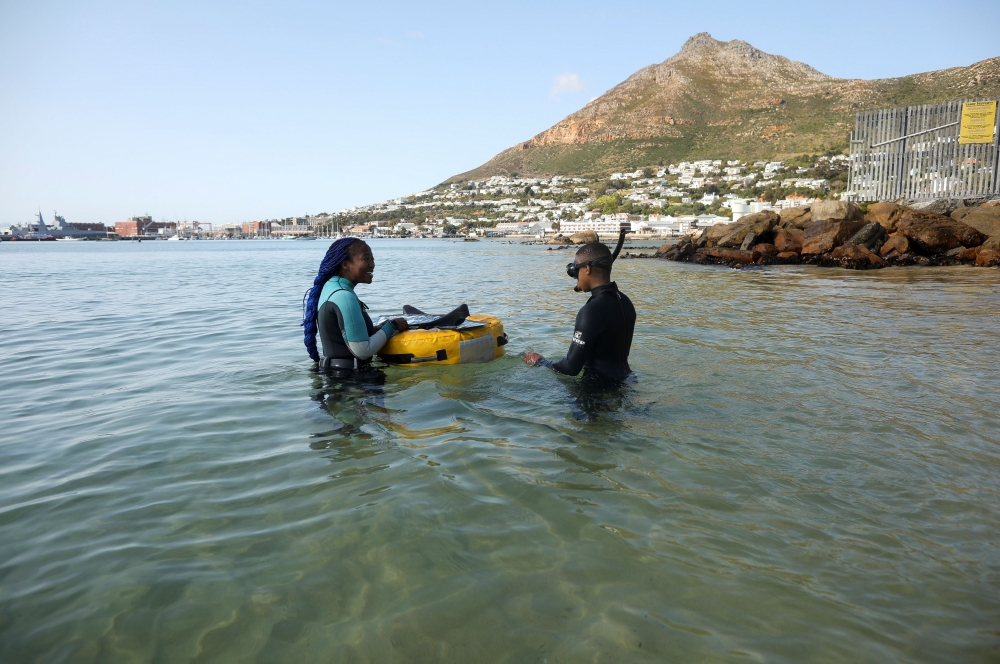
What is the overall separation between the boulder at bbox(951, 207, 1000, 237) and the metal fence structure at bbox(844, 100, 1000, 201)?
11.3ft

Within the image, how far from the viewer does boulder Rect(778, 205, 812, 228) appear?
29312 millimetres

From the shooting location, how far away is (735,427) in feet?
16.8

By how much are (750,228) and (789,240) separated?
8.64 feet

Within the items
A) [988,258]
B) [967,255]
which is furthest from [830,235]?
[988,258]

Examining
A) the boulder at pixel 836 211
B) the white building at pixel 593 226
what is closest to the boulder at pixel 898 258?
the boulder at pixel 836 211

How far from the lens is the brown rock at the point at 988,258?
20.2 m

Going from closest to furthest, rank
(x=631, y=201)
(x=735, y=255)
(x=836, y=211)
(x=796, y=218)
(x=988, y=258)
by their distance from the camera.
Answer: (x=988, y=258) < (x=836, y=211) < (x=735, y=255) < (x=796, y=218) < (x=631, y=201)

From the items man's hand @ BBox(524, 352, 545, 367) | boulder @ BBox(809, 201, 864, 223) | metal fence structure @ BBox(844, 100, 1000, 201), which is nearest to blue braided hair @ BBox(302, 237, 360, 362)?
man's hand @ BBox(524, 352, 545, 367)

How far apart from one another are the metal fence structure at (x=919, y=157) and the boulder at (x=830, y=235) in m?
5.16

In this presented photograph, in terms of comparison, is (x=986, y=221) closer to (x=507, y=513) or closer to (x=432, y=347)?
(x=432, y=347)

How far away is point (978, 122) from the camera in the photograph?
24203mm

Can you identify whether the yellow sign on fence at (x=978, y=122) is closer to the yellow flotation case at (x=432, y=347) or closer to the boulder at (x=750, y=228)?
the boulder at (x=750, y=228)

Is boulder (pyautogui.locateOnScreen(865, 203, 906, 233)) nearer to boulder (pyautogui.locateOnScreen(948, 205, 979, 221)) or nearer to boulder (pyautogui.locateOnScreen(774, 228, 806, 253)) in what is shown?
boulder (pyautogui.locateOnScreen(948, 205, 979, 221))

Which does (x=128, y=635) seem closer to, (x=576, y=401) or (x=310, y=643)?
(x=310, y=643)
